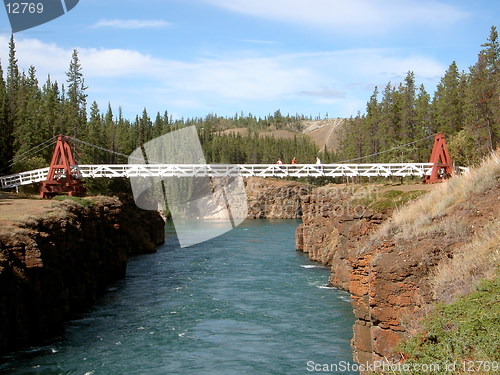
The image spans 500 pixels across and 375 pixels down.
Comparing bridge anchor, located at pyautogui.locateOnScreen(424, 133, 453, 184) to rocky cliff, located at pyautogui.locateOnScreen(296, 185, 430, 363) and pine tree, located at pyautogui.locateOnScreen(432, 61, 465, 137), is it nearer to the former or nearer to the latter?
rocky cliff, located at pyautogui.locateOnScreen(296, 185, 430, 363)

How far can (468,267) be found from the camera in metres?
12.4

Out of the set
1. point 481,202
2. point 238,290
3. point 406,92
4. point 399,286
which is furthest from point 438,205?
point 406,92

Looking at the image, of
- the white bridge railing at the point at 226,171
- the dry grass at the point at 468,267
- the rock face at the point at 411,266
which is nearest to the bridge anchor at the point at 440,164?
the white bridge railing at the point at 226,171

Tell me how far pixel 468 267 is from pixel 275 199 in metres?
104

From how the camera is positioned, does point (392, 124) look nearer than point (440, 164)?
No

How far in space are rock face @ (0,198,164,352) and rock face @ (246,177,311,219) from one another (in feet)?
244

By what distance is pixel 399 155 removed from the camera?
72.2 m

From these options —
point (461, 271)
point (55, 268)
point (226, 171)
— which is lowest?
point (55, 268)

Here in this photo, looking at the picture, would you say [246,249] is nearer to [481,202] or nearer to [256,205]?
[481,202]

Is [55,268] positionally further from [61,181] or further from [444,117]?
[444,117]

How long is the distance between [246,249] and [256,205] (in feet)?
201

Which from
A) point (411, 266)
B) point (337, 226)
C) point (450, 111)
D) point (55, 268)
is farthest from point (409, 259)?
point (450, 111)

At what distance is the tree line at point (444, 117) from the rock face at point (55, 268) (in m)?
35.1

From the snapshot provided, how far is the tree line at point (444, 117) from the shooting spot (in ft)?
190
